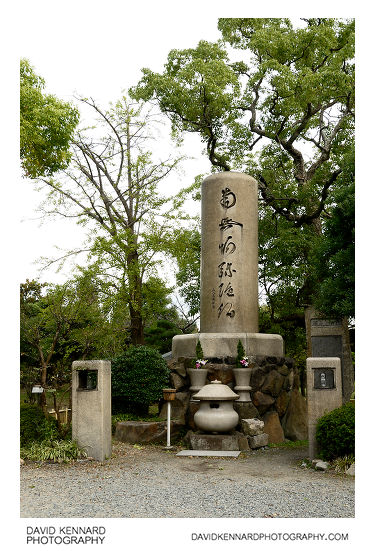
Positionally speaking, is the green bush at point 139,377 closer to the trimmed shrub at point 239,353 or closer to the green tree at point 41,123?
the trimmed shrub at point 239,353

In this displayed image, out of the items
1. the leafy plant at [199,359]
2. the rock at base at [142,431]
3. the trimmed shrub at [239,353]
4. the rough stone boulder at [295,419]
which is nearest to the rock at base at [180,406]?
the rock at base at [142,431]

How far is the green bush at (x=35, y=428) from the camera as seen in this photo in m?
7.81

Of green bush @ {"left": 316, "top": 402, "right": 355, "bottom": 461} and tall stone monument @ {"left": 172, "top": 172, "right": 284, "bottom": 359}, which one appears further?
tall stone monument @ {"left": 172, "top": 172, "right": 284, "bottom": 359}

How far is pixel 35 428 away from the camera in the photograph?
7902 millimetres

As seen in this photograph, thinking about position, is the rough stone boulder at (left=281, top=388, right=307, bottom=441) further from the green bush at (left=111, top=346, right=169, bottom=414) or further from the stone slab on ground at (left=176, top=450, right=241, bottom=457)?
the green bush at (left=111, top=346, right=169, bottom=414)

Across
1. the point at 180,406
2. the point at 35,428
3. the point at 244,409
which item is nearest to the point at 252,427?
the point at 244,409

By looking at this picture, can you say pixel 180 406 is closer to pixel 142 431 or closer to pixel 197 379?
pixel 197 379

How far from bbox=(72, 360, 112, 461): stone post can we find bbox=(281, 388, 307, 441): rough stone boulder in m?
4.23

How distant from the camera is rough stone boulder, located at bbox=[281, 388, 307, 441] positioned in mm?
10578

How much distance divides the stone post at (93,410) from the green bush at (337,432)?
118 inches

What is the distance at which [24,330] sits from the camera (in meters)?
7.91

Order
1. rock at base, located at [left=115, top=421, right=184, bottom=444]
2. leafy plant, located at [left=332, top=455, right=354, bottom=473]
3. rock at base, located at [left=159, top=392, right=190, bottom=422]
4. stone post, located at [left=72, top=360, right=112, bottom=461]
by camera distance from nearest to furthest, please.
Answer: leafy plant, located at [left=332, top=455, right=354, bottom=473] < stone post, located at [left=72, top=360, right=112, bottom=461] < rock at base, located at [left=115, top=421, right=184, bottom=444] < rock at base, located at [left=159, top=392, right=190, bottom=422]

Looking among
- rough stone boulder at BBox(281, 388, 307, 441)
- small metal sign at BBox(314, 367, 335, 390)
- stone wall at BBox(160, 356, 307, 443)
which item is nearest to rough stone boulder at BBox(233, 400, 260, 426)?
stone wall at BBox(160, 356, 307, 443)

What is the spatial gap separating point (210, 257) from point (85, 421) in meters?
4.48
